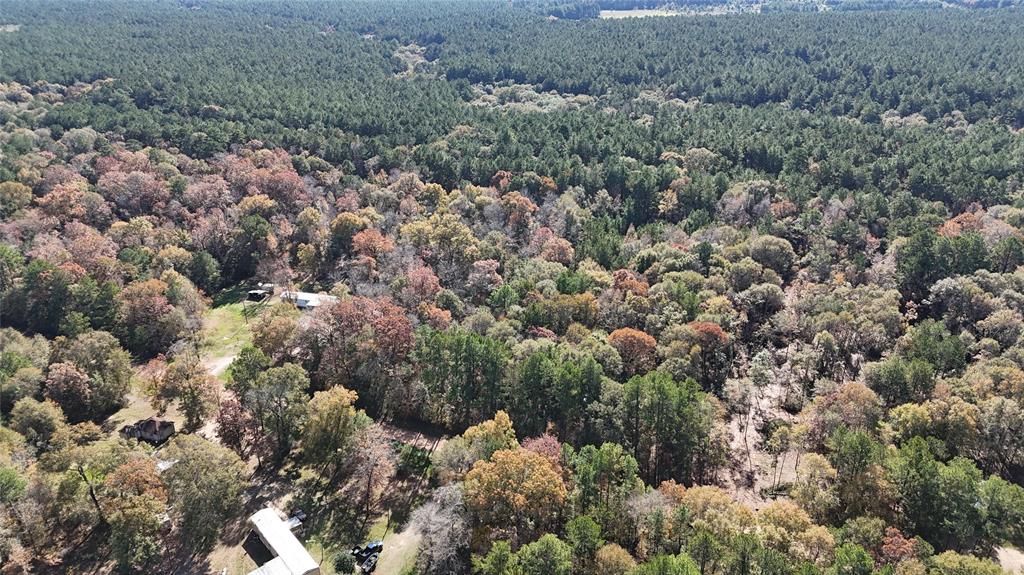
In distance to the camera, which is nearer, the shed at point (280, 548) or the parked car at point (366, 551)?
the shed at point (280, 548)

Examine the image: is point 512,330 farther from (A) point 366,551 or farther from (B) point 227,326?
(B) point 227,326

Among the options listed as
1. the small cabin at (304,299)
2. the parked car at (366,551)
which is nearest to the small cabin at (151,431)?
the small cabin at (304,299)

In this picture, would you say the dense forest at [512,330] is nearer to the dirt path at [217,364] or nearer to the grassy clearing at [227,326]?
the grassy clearing at [227,326]

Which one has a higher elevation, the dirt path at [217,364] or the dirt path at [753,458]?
the dirt path at [217,364]

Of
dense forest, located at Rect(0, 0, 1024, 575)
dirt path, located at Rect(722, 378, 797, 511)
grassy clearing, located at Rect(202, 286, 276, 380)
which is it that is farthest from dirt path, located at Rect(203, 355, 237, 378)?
dirt path, located at Rect(722, 378, 797, 511)

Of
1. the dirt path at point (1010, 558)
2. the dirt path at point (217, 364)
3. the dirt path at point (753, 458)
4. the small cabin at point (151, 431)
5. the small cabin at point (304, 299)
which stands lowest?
the dirt path at point (753, 458)

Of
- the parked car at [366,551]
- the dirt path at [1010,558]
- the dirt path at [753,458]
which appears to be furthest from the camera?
the dirt path at [753,458]

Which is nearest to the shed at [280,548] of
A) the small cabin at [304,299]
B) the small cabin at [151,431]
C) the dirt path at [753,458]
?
the small cabin at [151,431]

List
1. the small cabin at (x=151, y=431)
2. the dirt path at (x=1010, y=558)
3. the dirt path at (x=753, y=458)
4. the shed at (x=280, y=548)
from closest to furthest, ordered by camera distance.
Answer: the shed at (x=280, y=548)
the dirt path at (x=1010, y=558)
the dirt path at (x=753, y=458)
the small cabin at (x=151, y=431)
